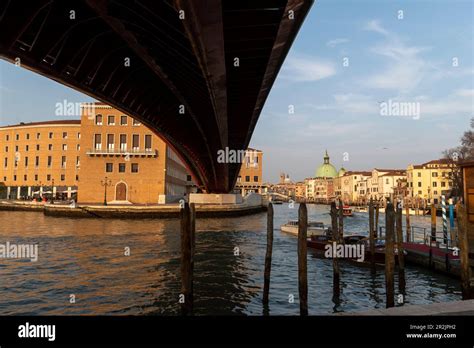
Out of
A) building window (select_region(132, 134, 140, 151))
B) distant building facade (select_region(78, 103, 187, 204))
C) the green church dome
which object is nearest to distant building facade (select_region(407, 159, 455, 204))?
distant building facade (select_region(78, 103, 187, 204))

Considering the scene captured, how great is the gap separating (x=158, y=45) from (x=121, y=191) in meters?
43.5

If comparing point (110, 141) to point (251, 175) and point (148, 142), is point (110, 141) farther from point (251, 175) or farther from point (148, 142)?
point (251, 175)

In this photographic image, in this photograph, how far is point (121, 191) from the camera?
5225cm

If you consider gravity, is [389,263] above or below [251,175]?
below

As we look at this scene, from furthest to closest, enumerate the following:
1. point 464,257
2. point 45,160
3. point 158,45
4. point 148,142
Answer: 1. point 45,160
2. point 148,142
3. point 158,45
4. point 464,257

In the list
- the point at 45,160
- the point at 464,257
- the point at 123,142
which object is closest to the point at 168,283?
the point at 464,257

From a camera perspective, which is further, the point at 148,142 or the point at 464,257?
the point at 148,142

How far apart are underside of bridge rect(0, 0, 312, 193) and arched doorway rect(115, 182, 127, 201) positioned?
34540 millimetres

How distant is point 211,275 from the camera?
47.3 feet

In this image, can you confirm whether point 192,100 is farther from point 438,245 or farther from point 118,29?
point 438,245

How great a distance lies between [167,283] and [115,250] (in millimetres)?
7455

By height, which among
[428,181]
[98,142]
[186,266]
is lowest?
[186,266]

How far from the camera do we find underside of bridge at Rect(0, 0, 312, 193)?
8.62 m

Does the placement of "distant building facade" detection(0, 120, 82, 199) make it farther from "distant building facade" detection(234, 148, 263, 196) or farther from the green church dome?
the green church dome
